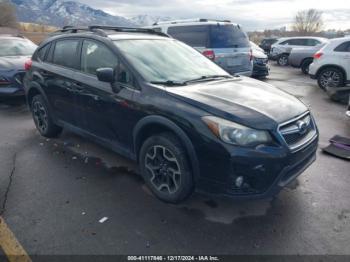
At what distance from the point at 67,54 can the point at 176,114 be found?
244cm

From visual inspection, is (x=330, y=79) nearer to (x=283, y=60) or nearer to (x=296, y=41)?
(x=296, y=41)

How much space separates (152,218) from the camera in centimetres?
308

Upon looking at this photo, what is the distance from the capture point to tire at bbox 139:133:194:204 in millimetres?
3045

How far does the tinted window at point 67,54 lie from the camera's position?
4.30m

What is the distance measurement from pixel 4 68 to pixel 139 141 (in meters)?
5.62

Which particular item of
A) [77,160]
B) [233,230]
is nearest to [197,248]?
[233,230]

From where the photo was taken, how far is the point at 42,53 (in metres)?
5.15

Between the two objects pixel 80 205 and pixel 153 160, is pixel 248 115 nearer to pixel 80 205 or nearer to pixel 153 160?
pixel 153 160

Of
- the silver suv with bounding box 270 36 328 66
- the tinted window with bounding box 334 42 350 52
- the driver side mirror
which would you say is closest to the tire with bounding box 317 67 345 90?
the tinted window with bounding box 334 42 350 52

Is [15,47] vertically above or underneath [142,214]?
above

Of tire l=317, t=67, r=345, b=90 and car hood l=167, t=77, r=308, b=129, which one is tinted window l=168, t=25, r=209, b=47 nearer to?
tire l=317, t=67, r=345, b=90

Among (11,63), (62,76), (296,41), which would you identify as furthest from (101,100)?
(296,41)

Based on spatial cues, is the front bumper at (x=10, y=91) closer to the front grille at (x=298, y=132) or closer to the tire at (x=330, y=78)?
the front grille at (x=298, y=132)

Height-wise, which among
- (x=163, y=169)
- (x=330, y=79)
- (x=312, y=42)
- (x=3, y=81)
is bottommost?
(x=330, y=79)
